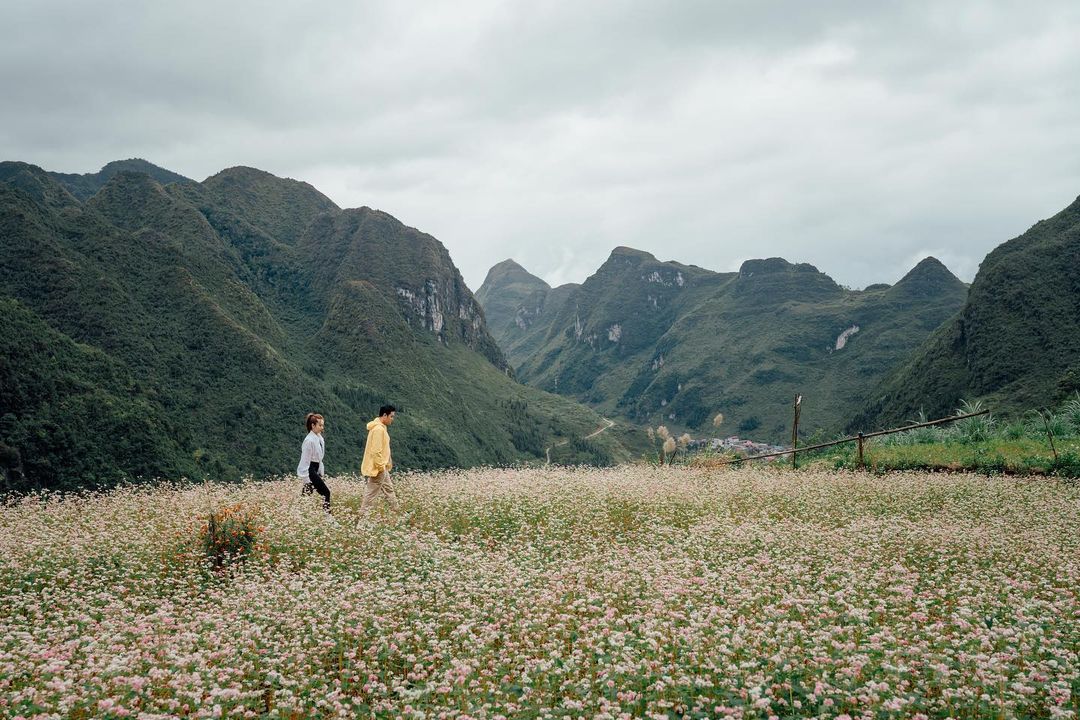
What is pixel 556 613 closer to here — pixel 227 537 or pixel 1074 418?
pixel 227 537

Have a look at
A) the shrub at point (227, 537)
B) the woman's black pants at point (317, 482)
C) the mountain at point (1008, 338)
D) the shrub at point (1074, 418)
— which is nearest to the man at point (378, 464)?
the woman's black pants at point (317, 482)

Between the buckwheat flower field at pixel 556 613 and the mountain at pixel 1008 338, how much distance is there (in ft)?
230

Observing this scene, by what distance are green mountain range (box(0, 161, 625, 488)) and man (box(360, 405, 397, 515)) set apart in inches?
1821

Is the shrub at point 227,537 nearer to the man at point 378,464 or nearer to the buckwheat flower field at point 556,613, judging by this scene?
the buckwheat flower field at point 556,613

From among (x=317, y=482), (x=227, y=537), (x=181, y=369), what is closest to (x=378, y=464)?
(x=317, y=482)

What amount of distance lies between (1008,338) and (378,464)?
99257mm

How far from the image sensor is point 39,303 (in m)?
98.8

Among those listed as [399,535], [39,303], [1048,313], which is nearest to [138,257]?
[39,303]

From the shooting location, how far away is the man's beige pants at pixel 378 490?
41.1 ft

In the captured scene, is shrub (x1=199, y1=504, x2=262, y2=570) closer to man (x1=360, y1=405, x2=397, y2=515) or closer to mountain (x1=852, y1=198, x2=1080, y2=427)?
man (x1=360, y1=405, x2=397, y2=515)

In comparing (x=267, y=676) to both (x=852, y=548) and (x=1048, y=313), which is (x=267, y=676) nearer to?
(x=852, y=548)

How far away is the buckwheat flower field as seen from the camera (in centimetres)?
473

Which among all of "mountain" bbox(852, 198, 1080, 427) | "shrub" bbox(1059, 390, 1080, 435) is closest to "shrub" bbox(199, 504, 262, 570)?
"shrub" bbox(1059, 390, 1080, 435)

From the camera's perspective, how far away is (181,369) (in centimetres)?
10588
